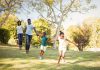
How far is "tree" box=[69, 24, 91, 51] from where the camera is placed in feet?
213

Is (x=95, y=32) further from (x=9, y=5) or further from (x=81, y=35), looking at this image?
(x=9, y=5)

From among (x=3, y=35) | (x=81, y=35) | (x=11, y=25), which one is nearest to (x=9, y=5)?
(x=3, y=35)

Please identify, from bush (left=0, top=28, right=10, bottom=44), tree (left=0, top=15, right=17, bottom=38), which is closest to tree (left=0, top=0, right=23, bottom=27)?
bush (left=0, top=28, right=10, bottom=44)

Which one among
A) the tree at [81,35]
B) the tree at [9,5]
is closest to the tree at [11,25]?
the tree at [81,35]

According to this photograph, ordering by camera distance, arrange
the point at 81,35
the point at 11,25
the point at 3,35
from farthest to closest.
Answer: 1. the point at 81,35
2. the point at 11,25
3. the point at 3,35

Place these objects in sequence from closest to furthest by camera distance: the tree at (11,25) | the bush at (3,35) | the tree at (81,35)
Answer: the bush at (3,35) → the tree at (11,25) → the tree at (81,35)

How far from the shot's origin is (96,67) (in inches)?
563

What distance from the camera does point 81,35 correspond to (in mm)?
68812

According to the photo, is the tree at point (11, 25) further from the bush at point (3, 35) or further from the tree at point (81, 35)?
the bush at point (3, 35)

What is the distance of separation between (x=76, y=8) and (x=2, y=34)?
42.4ft

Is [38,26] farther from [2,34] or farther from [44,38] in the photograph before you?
[44,38]

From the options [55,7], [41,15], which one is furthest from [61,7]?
[41,15]

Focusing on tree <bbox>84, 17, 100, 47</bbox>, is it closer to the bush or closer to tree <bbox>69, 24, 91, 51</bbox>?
tree <bbox>69, 24, 91, 51</bbox>

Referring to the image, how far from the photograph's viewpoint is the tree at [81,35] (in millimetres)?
65012
